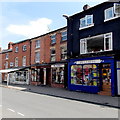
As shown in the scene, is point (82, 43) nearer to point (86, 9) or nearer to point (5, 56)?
point (86, 9)

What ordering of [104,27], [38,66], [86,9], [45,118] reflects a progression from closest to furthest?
1. [45,118]
2. [104,27]
3. [86,9]
4. [38,66]

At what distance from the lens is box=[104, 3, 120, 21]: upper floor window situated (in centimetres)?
1483

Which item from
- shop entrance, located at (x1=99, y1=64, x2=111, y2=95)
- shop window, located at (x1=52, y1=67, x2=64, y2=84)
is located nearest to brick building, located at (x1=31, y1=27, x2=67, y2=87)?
shop window, located at (x1=52, y1=67, x2=64, y2=84)

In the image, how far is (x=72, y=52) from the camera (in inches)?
740

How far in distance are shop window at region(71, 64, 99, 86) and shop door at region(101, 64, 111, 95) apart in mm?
660

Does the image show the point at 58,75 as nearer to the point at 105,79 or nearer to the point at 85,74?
the point at 85,74

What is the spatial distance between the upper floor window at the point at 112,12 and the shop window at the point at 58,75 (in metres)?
9.04

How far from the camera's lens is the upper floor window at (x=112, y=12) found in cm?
1483

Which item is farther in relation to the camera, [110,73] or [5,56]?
[5,56]

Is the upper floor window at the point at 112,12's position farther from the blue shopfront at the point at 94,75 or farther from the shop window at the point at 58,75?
the shop window at the point at 58,75

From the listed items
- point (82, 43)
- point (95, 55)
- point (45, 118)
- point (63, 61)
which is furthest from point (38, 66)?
point (45, 118)

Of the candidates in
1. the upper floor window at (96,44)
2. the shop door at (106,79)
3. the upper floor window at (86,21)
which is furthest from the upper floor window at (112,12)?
the shop door at (106,79)

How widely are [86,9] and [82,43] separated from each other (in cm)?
366

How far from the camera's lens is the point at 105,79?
15.4 meters
